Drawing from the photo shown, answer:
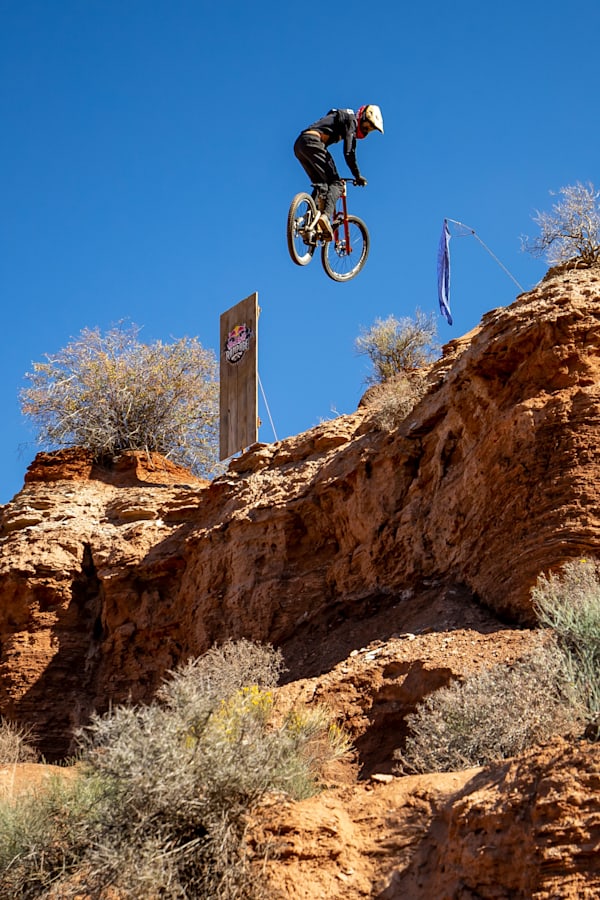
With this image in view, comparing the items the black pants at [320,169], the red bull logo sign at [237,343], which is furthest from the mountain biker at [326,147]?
the red bull logo sign at [237,343]

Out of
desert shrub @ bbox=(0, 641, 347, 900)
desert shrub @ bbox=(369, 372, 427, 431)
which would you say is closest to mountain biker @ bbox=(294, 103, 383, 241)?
desert shrub @ bbox=(369, 372, 427, 431)

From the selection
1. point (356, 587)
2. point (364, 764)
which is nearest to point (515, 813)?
point (364, 764)

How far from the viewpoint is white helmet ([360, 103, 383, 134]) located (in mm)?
17219

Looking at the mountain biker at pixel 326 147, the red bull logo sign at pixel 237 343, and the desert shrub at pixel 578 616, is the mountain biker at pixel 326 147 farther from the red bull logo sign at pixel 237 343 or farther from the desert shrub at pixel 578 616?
the desert shrub at pixel 578 616

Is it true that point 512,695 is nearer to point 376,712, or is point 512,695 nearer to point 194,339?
point 376,712

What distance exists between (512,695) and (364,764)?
2477 mm

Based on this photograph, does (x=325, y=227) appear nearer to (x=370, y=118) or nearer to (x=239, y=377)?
(x=370, y=118)

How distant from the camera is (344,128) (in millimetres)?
17250

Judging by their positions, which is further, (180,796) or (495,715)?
(495,715)

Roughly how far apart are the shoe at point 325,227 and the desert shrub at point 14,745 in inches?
324

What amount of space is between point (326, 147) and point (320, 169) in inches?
18.4

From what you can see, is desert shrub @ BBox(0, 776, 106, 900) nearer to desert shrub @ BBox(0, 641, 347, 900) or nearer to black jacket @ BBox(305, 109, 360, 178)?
desert shrub @ BBox(0, 641, 347, 900)

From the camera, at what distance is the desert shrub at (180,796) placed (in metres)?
8.99

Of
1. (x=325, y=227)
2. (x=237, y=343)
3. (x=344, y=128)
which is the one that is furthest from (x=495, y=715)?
(x=237, y=343)
